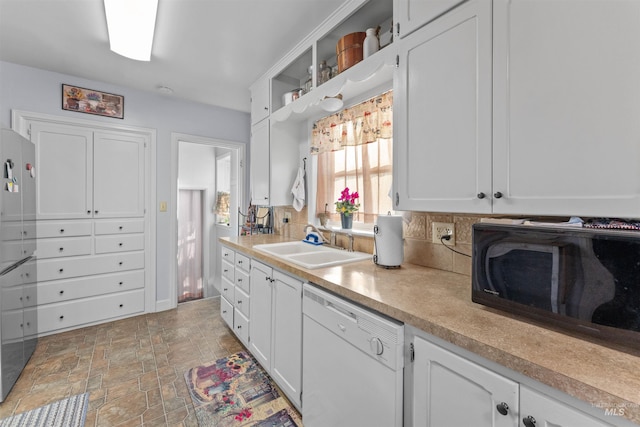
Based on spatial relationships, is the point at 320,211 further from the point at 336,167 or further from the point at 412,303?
the point at 412,303

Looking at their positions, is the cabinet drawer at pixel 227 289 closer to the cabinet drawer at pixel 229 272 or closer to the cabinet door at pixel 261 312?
the cabinet drawer at pixel 229 272

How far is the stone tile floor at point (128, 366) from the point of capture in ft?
5.59

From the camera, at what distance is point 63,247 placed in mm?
2703

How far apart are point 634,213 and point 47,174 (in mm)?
3895

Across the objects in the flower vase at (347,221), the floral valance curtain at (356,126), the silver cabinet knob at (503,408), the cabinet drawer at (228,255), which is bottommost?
the silver cabinet knob at (503,408)

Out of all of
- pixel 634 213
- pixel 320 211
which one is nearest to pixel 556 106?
pixel 634 213

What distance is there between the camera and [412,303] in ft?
3.29

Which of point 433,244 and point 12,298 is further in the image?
point 12,298

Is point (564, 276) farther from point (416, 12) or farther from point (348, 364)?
point (416, 12)

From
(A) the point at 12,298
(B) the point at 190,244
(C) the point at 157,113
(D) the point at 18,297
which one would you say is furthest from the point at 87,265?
(B) the point at 190,244

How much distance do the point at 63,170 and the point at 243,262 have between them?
6.87 feet

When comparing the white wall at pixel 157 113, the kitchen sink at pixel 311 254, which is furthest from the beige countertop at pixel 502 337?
the white wall at pixel 157 113

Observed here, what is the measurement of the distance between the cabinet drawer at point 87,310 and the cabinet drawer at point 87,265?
27 centimetres

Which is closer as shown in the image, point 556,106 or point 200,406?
point 556,106
